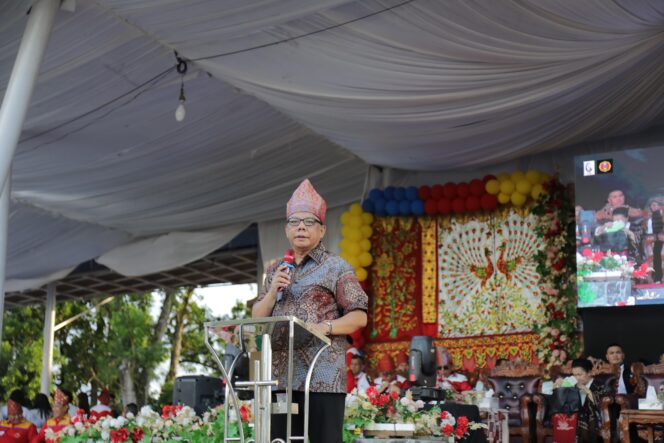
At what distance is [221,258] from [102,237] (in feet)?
6.65

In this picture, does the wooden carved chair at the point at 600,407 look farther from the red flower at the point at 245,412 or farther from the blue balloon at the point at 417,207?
the red flower at the point at 245,412

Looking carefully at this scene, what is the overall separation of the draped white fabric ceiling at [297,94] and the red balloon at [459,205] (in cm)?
39

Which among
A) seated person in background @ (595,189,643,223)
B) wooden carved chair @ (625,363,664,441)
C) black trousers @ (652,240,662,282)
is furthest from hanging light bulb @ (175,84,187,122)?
black trousers @ (652,240,662,282)

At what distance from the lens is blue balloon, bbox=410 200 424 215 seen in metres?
10.6

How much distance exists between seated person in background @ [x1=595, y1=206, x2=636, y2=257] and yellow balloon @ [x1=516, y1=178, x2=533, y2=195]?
1.07 meters

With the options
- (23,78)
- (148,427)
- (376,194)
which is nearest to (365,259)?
(376,194)

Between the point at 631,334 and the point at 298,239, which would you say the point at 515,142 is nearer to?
the point at 631,334

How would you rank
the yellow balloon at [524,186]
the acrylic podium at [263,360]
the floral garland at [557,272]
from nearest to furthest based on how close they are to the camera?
the acrylic podium at [263,360]
the floral garland at [557,272]
the yellow balloon at [524,186]

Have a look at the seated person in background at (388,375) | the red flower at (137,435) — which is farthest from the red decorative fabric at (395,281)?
the red flower at (137,435)

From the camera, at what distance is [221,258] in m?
14.2

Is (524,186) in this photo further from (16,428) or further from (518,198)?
(16,428)

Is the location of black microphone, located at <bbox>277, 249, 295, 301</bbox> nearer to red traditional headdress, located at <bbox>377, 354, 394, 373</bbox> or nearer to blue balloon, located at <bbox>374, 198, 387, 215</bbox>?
red traditional headdress, located at <bbox>377, 354, 394, 373</bbox>

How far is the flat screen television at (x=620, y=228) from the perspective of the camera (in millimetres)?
8844

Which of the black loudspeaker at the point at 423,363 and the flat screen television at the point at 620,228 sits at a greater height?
the flat screen television at the point at 620,228
